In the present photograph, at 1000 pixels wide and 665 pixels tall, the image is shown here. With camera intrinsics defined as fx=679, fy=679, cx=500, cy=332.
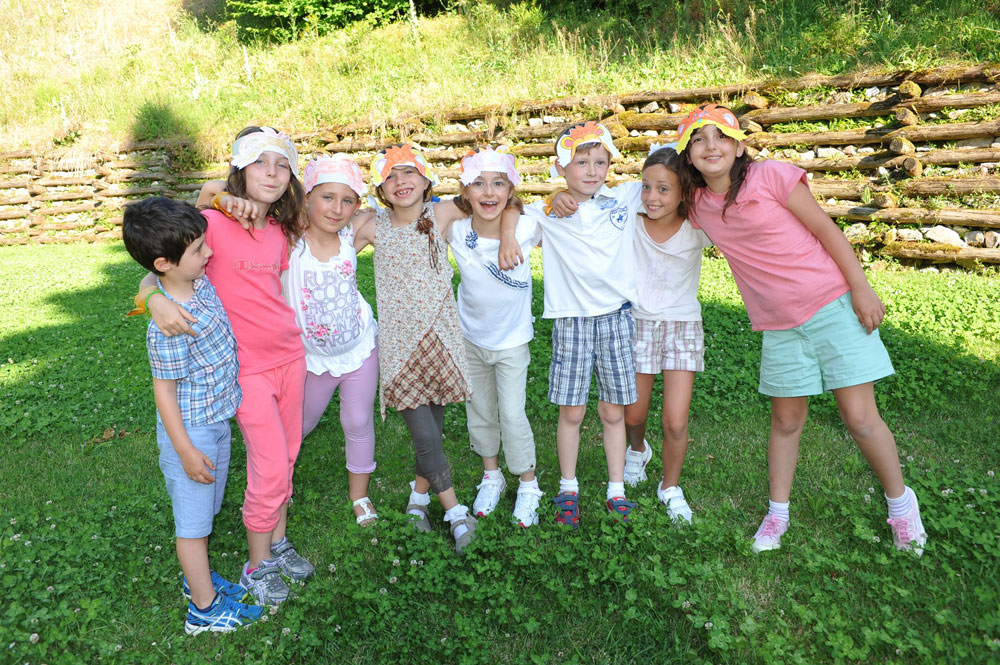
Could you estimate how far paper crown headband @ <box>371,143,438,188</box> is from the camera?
348cm

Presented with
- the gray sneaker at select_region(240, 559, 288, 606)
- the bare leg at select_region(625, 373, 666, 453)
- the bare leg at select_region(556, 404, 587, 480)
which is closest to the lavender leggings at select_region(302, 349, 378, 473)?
the gray sneaker at select_region(240, 559, 288, 606)

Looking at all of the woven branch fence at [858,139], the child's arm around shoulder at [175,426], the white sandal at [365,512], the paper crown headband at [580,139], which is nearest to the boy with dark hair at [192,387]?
the child's arm around shoulder at [175,426]

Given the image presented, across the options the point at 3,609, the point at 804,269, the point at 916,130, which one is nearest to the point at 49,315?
the point at 3,609

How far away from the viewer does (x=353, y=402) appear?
3740 millimetres

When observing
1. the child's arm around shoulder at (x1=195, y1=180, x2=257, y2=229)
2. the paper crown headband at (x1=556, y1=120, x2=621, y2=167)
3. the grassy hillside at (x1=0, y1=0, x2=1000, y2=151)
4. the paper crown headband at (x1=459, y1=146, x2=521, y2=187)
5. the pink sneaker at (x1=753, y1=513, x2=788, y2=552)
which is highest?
the grassy hillside at (x1=0, y1=0, x2=1000, y2=151)

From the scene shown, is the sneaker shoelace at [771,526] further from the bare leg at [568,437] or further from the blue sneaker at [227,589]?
the blue sneaker at [227,589]

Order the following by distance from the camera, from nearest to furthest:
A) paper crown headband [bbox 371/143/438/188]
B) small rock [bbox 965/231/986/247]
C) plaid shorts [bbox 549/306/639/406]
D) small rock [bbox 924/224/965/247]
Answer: paper crown headband [bbox 371/143/438/188] < plaid shorts [bbox 549/306/639/406] < small rock [bbox 965/231/986/247] < small rock [bbox 924/224/965/247]

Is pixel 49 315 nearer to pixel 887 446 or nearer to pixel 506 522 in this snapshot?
pixel 506 522

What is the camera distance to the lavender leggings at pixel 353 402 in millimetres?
3699

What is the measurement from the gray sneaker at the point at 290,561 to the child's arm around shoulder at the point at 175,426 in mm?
763

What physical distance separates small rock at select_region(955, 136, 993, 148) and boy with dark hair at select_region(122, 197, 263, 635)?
8.63 m

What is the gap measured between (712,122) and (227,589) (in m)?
3.33

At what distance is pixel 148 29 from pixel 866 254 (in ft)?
82.8

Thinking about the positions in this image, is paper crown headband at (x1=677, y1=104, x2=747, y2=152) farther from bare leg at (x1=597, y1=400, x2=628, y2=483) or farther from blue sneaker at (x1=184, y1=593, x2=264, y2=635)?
blue sneaker at (x1=184, y1=593, x2=264, y2=635)
